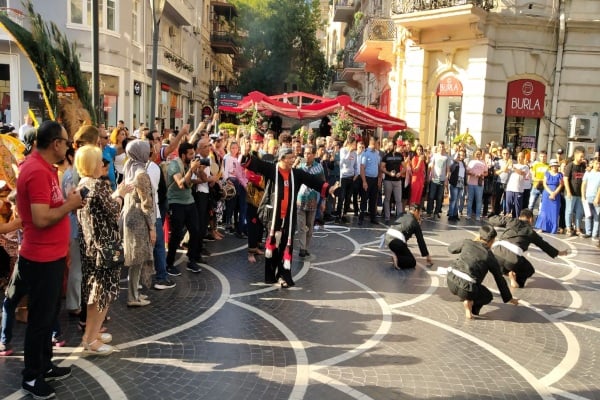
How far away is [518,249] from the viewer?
8.26 metres

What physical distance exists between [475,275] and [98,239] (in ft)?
15.5

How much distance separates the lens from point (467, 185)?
49.5 feet

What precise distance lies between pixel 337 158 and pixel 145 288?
26.3 feet

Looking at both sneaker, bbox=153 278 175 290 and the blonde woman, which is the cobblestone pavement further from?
the blonde woman

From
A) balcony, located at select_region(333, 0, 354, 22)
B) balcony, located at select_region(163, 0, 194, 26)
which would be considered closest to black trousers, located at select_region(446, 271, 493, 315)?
balcony, located at select_region(163, 0, 194, 26)

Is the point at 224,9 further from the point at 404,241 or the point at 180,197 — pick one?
the point at 180,197

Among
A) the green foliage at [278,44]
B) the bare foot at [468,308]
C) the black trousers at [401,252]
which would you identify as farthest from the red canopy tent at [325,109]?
the green foliage at [278,44]

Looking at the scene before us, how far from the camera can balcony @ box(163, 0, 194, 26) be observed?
30.8 metres

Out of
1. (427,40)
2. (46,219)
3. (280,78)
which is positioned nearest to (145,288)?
(46,219)

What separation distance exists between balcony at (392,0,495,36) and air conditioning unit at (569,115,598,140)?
4.84 m

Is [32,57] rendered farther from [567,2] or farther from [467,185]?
[567,2]

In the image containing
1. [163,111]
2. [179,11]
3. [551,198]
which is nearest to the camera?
[551,198]

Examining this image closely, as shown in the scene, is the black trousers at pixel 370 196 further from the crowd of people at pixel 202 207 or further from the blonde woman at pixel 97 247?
the blonde woman at pixel 97 247

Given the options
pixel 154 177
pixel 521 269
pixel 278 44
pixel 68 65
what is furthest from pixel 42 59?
pixel 278 44
